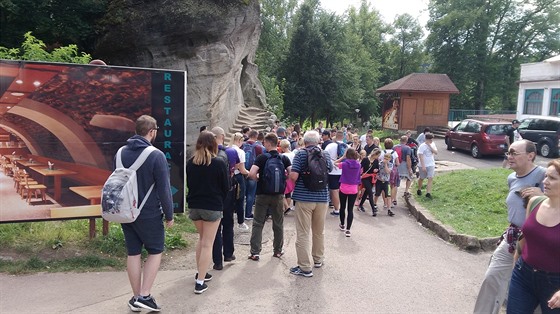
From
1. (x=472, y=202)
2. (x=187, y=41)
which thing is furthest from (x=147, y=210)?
(x=187, y=41)

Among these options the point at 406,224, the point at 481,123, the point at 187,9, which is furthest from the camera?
the point at 481,123

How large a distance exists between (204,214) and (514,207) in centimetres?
332

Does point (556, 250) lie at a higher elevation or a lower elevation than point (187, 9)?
lower

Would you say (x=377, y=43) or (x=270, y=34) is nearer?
(x=270, y=34)

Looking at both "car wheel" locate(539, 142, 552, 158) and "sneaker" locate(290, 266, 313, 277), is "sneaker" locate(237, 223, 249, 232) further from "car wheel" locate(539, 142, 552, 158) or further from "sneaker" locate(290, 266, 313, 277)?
"car wheel" locate(539, 142, 552, 158)

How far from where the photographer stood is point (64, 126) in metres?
6.24

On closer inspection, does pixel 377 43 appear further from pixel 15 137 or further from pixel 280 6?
pixel 15 137

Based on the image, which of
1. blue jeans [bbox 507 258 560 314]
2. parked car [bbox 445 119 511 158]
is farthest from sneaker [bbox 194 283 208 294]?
parked car [bbox 445 119 511 158]

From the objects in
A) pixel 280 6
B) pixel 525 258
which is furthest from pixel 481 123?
pixel 280 6

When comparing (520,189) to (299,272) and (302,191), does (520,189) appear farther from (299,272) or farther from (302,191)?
(299,272)

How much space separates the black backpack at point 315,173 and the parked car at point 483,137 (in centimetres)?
1498

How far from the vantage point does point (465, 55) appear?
4569cm

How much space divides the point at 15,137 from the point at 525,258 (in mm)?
6245

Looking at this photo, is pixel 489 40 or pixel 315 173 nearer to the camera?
pixel 315 173
